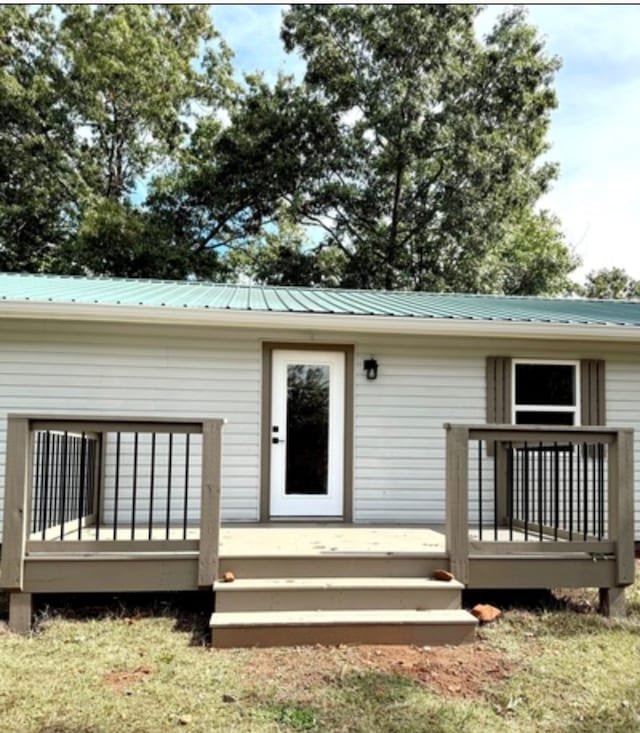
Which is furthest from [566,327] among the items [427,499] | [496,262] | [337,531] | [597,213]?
[597,213]

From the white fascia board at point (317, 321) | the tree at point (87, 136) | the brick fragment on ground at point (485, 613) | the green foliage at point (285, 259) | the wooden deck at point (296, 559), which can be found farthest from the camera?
the green foliage at point (285, 259)

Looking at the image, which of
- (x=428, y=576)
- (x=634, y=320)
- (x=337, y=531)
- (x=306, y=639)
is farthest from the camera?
(x=634, y=320)

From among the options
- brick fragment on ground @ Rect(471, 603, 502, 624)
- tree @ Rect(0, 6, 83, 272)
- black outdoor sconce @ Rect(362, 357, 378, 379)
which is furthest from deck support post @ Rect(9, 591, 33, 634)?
tree @ Rect(0, 6, 83, 272)

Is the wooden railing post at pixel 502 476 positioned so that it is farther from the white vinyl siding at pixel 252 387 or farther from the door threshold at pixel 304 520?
the door threshold at pixel 304 520

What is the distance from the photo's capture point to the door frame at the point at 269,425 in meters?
6.33

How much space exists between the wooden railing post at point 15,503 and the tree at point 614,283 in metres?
28.1

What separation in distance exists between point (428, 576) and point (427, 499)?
2.07m

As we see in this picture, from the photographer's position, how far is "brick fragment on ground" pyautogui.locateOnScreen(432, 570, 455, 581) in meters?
4.35

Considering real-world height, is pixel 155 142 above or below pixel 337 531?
above

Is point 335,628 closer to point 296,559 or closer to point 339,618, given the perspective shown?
point 339,618

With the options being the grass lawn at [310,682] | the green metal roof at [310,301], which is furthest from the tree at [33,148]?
the grass lawn at [310,682]

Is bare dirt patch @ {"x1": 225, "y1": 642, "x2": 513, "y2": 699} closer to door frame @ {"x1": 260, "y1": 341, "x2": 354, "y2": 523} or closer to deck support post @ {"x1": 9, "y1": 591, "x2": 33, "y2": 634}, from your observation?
deck support post @ {"x1": 9, "y1": 591, "x2": 33, "y2": 634}

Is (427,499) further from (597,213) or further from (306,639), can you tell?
(597,213)

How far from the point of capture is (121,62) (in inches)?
665
